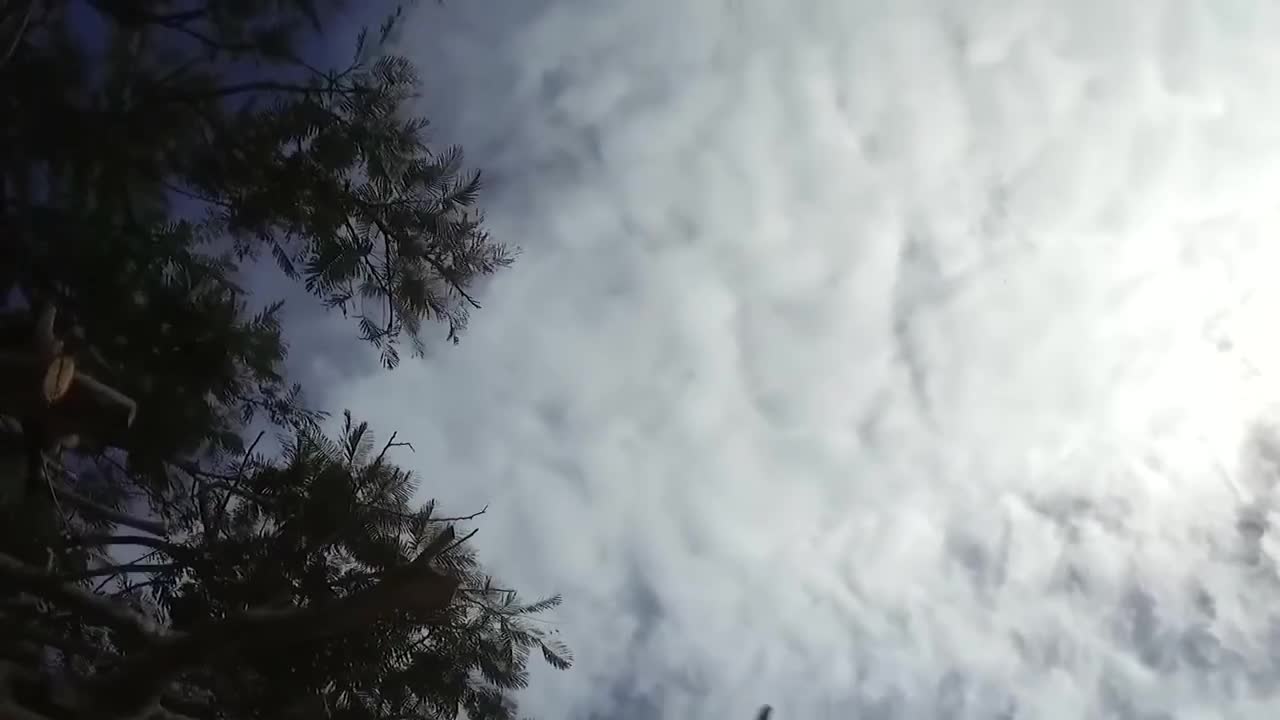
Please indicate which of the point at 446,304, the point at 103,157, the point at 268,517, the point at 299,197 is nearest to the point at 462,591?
the point at 268,517

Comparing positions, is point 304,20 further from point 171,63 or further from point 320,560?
point 320,560

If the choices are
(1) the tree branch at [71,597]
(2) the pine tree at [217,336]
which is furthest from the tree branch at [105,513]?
(1) the tree branch at [71,597]

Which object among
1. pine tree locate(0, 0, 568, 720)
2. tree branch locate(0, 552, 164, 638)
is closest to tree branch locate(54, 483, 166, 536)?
pine tree locate(0, 0, 568, 720)

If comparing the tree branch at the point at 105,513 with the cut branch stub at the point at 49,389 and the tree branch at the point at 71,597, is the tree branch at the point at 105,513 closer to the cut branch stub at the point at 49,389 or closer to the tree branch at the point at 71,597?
the cut branch stub at the point at 49,389

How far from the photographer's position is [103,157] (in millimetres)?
2807

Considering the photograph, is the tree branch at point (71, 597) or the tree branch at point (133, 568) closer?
the tree branch at point (71, 597)

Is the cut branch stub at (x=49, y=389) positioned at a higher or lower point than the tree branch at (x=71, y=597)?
higher

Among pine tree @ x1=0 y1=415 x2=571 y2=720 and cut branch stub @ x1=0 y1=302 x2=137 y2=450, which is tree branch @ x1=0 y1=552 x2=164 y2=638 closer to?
pine tree @ x1=0 y1=415 x2=571 y2=720

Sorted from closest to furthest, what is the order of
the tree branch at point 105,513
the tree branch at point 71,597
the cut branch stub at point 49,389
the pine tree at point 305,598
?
the tree branch at point 71,597
the cut branch stub at point 49,389
the pine tree at point 305,598
the tree branch at point 105,513

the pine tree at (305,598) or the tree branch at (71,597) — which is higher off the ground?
the pine tree at (305,598)

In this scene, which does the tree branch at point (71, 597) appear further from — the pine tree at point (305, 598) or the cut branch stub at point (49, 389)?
the cut branch stub at point (49, 389)

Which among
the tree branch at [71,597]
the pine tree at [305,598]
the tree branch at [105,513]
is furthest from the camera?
the tree branch at [105,513]

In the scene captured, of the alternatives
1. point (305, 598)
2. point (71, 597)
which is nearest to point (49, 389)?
point (71, 597)

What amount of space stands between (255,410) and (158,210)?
81cm
